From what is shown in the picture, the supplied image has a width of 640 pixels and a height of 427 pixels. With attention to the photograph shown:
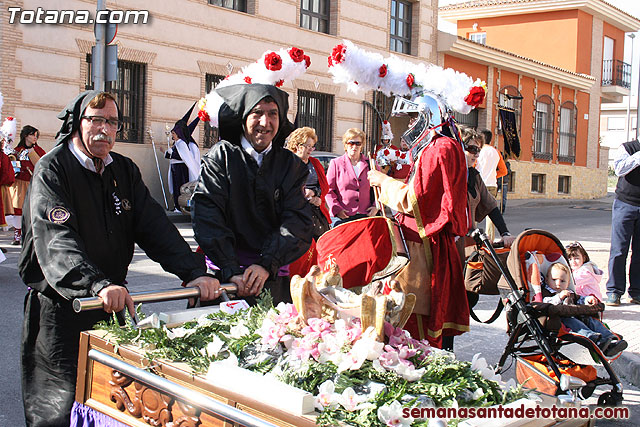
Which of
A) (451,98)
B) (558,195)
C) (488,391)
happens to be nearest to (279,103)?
(451,98)

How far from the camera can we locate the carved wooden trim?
93.7 inches

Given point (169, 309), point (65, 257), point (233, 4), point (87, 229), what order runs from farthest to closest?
point (233, 4), point (169, 309), point (87, 229), point (65, 257)

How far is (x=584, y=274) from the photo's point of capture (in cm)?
528

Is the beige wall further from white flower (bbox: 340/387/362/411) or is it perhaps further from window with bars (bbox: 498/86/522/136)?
white flower (bbox: 340/387/362/411)

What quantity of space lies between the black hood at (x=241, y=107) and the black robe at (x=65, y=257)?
589 millimetres

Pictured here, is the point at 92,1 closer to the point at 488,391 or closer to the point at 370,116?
the point at 370,116

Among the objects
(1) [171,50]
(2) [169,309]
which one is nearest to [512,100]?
(1) [171,50]

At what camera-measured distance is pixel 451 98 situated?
190 inches

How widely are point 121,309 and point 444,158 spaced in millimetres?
2389

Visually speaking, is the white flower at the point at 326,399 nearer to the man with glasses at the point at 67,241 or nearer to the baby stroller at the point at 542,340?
the man with glasses at the point at 67,241

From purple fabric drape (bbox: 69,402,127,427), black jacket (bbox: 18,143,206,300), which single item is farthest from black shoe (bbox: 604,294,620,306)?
purple fabric drape (bbox: 69,402,127,427)

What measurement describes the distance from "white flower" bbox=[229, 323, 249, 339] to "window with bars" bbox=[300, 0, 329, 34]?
1978cm

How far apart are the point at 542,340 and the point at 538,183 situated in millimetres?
29589

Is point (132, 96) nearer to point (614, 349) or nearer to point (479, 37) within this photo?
point (614, 349)
